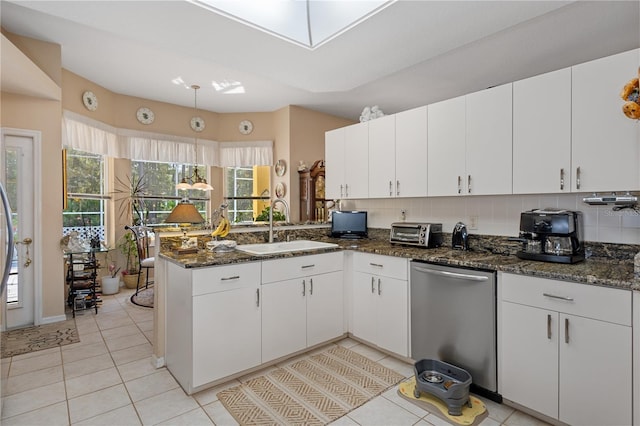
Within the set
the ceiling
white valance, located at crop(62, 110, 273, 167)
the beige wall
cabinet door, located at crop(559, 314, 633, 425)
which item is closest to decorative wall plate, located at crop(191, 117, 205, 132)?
the beige wall

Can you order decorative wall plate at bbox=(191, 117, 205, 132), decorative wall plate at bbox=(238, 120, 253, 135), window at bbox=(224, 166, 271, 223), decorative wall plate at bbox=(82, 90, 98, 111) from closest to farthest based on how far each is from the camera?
decorative wall plate at bbox=(82, 90, 98, 111), decorative wall plate at bbox=(191, 117, 205, 132), decorative wall plate at bbox=(238, 120, 253, 135), window at bbox=(224, 166, 271, 223)

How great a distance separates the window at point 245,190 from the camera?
19.9 feet

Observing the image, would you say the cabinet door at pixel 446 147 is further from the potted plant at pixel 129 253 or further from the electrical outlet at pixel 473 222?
the potted plant at pixel 129 253

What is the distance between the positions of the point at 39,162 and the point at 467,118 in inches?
167

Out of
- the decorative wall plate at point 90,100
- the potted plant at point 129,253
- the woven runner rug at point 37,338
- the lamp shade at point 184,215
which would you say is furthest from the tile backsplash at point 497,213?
the decorative wall plate at point 90,100

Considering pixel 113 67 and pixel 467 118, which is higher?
pixel 113 67

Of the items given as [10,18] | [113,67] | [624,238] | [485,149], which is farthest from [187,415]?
[113,67]

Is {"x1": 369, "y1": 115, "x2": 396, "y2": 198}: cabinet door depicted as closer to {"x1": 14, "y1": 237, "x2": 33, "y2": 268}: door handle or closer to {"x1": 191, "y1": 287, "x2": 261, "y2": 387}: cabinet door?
{"x1": 191, "y1": 287, "x2": 261, "y2": 387}: cabinet door

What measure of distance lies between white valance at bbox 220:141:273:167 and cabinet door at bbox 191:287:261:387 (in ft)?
12.1

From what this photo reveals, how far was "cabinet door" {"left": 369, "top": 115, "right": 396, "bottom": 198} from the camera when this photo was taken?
3.09m

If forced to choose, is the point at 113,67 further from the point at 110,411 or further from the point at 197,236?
the point at 110,411

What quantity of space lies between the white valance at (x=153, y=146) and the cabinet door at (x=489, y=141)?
382 centimetres

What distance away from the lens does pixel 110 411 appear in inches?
80.2

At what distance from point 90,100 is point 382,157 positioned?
4.05 m
